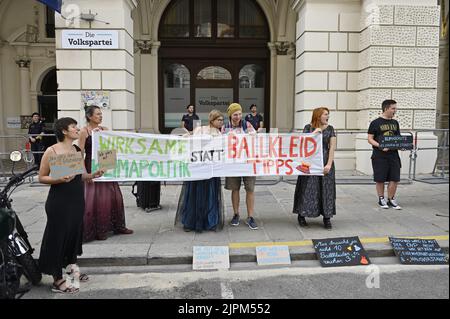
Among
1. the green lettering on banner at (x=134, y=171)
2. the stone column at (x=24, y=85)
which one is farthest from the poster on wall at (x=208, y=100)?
the green lettering on banner at (x=134, y=171)

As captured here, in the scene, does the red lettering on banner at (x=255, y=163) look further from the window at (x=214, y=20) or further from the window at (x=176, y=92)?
the window at (x=214, y=20)

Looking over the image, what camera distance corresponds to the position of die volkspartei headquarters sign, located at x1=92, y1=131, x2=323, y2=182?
572cm

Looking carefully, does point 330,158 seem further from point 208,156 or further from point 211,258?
point 211,258

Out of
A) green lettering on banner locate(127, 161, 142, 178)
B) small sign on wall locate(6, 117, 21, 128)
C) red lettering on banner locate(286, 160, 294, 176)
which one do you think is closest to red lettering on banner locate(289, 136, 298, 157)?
red lettering on banner locate(286, 160, 294, 176)

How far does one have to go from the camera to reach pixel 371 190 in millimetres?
8938

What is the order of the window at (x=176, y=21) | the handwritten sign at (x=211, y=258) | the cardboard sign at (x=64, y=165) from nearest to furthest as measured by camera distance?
the cardboard sign at (x=64, y=165), the handwritten sign at (x=211, y=258), the window at (x=176, y=21)

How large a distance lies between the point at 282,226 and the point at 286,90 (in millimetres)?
9485

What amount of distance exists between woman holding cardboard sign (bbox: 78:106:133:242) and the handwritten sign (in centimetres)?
144

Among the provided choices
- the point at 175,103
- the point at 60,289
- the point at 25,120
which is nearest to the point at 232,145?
the point at 60,289

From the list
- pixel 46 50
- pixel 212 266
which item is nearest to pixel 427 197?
pixel 212 266

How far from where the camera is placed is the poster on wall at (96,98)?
34.4 ft

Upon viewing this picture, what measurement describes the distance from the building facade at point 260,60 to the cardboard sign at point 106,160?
5701mm

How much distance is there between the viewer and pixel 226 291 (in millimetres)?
→ 4094

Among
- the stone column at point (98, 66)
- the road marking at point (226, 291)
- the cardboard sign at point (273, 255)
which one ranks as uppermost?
the stone column at point (98, 66)
